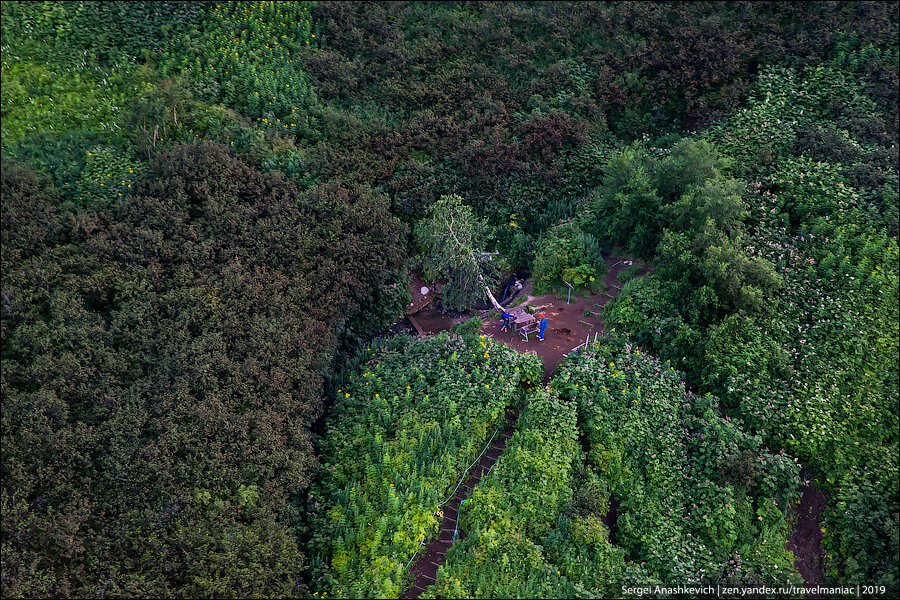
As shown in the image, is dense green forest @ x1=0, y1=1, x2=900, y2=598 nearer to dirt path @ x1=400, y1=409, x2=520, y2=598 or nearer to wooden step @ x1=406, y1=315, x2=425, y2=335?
dirt path @ x1=400, y1=409, x2=520, y2=598

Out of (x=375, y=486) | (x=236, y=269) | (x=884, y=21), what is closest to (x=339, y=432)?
(x=375, y=486)

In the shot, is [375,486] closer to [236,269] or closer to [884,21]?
[236,269]

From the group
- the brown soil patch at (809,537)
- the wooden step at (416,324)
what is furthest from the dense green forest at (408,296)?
the wooden step at (416,324)

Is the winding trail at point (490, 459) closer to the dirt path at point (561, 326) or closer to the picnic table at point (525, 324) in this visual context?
the dirt path at point (561, 326)

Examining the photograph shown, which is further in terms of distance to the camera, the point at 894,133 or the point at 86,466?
the point at 894,133

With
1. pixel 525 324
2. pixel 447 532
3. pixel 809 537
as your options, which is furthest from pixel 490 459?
pixel 809 537

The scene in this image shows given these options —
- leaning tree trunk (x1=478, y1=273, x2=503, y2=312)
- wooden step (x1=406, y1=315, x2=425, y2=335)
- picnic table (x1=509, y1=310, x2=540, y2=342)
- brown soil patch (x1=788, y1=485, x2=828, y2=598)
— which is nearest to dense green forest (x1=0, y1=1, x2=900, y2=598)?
brown soil patch (x1=788, y1=485, x2=828, y2=598)

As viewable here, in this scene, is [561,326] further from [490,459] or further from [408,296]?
[490,459]
